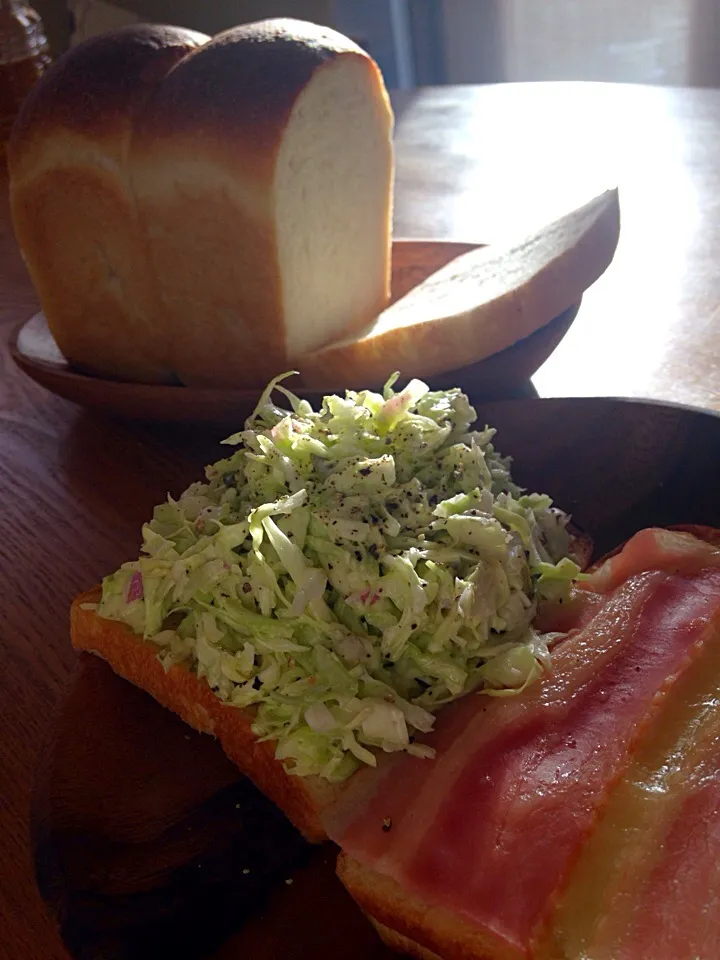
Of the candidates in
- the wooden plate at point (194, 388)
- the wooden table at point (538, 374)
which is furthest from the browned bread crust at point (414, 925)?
the wooden plate at point (194, 388)

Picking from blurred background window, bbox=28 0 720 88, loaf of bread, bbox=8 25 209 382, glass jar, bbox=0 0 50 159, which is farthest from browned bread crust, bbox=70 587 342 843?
blurred background window, bbox=28 0 720 88

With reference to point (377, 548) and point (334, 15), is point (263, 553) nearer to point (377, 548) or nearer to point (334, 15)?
point (377, 548)

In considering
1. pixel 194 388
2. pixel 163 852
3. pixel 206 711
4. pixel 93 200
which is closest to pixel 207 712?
pixel 206 711

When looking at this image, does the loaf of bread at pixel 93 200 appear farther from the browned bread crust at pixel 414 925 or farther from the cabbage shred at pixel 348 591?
the browned bread crust at pixel 414 925

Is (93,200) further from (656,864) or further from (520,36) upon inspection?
(520,36)

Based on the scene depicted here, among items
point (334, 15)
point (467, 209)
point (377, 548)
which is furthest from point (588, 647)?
point (334, 15)

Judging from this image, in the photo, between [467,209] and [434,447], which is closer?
[434,447]

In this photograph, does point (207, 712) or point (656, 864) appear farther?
point (207, 712)
